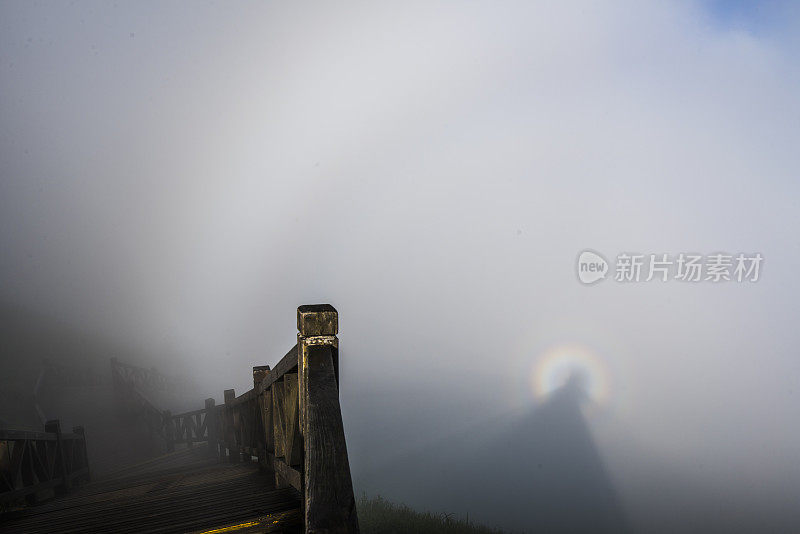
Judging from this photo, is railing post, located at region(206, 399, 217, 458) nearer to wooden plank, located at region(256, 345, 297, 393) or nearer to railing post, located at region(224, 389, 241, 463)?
railing post, located at region(224, 389, 241, 463)

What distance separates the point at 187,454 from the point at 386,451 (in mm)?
54129

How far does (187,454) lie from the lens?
46.0 feet


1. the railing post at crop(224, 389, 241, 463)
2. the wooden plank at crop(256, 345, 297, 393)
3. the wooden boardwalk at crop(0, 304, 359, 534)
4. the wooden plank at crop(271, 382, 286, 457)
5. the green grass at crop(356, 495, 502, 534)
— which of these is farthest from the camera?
the green grass at crop(356, 495, 502, 534)

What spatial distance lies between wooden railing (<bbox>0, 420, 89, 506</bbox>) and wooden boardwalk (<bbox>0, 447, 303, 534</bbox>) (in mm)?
523

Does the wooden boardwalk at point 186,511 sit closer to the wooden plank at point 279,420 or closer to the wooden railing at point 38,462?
the wooden plank at point 279,420

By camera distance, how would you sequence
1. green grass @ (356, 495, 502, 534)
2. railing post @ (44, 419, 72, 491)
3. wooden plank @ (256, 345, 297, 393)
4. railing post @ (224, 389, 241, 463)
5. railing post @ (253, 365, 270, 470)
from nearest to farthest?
1. wooden plank @ (256, 345, 297, 393)
2. railing post @ (253, 365, 270, 470)
3. railing post @ (44, 419, 72, 491)
4. railing post @ (224, 389, 241, 463)
5. green grass @ (356, 495, 502, 534)

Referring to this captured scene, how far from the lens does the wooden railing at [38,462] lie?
5625 millimetres

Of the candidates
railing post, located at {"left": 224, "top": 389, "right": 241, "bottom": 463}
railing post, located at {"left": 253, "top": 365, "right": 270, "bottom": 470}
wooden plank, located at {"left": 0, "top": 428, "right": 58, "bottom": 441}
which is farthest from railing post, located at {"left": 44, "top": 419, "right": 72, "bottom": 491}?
railing post, located at {"left": 253, "top": 365, "right": 270, "bottom": 470}

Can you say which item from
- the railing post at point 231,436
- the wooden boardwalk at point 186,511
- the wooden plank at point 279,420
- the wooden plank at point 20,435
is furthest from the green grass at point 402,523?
the wooden plank at point 279,420

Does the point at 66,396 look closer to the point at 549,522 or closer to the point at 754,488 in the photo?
the point at 549,522

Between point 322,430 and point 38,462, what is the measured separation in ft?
23.9

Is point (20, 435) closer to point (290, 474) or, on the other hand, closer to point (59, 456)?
point (59, 456)

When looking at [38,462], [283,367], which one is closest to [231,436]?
[38,462]

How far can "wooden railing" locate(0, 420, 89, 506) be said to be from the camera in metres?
5.62
